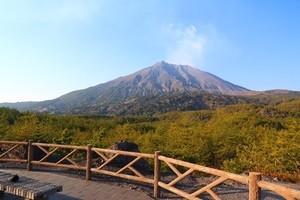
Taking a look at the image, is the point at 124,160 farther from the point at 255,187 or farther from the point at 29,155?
the point at 255,187

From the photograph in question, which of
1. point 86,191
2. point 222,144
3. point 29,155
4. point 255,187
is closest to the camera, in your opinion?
point 255,187

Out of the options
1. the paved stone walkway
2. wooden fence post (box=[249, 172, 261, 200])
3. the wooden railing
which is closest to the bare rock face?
the wooden railing

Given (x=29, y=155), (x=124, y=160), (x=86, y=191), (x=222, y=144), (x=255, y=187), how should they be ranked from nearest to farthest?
(x=255, y=187)
(x=86, y=191)
(x=29, y=155)
(x=124, y=160)
(x=222, y=144)

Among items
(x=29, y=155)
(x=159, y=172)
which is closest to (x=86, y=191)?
(x=159, y=172)

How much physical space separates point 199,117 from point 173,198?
180ft

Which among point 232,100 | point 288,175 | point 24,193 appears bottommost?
point 288,175

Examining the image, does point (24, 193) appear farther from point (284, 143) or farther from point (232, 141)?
point (232, 141)

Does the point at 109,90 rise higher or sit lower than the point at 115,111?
higher

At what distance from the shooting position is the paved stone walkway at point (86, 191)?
25.9ft

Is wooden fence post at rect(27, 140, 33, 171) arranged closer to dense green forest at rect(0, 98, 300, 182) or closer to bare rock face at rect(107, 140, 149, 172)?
bare rock face at rect(107, 140, 149, 172)

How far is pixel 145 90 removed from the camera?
177000 mm

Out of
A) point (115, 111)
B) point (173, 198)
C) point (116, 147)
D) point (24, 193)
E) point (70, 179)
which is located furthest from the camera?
point (115, 111)

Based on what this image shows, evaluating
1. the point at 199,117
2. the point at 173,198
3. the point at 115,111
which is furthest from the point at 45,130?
the point at 115,111

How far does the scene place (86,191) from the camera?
27.9 feet
